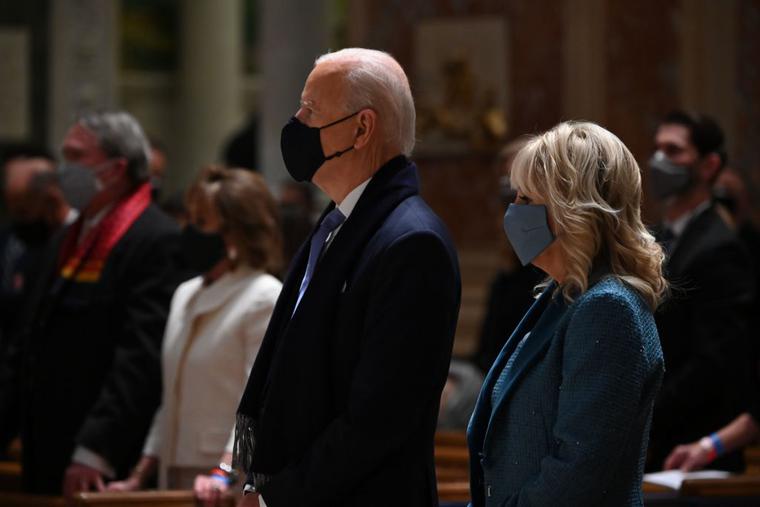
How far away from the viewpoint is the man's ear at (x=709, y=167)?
17.4ft

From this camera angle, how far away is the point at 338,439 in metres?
3.02

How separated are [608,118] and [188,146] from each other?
48.2 feet

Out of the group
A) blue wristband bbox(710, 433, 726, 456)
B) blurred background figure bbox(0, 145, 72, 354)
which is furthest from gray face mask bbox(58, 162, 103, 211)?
blue wristband bbox(710, 433, 726, 456)

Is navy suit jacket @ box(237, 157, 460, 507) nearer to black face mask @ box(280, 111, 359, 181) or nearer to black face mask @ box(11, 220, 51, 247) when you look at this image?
black face mask @ box(280, 111, 359, 181)

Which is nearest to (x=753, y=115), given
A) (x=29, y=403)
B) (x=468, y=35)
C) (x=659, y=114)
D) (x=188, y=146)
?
(x=659, y=114)

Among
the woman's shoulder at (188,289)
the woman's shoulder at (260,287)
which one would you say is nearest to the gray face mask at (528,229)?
the woman's shoulder at (260,287)

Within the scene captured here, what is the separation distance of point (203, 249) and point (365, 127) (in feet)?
4.94

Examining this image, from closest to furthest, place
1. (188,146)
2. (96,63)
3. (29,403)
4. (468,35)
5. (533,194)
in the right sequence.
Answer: (533,194) → (29,403) → (468,35) → (96,63) → (188,146)

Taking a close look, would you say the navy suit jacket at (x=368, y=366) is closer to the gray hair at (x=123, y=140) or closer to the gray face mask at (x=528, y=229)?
the gray face mask at (x=528, y=229)

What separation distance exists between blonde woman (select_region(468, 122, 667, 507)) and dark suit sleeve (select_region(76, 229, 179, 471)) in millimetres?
1960

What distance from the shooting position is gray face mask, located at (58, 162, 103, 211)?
5.11 metres

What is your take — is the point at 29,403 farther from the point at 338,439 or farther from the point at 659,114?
the point at 659,114

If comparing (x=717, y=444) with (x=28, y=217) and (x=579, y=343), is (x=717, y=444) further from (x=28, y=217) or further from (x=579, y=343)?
(x=28, y=217)

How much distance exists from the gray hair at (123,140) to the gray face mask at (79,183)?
0.36 ft
